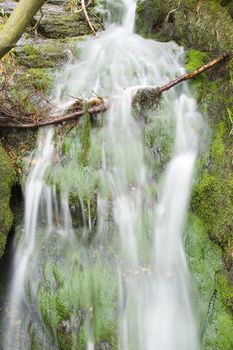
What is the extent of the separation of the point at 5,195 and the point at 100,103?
167 cm

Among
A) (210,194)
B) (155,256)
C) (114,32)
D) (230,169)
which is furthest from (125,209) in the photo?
(114,32)

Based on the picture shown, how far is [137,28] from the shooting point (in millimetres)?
7016

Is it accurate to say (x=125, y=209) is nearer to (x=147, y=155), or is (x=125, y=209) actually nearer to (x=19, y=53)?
(x=147, y=155)

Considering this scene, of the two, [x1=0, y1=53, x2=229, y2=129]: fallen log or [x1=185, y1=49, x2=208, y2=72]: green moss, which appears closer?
[x1=0, y1=53, x2=229, y2=129]: fallen log

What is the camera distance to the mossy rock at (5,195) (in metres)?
3.77

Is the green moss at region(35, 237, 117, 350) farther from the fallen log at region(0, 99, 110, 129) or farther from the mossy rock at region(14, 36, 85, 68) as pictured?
the mossy rock at region(14, 36, 85, 68)

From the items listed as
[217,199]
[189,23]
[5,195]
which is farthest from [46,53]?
[217,199]

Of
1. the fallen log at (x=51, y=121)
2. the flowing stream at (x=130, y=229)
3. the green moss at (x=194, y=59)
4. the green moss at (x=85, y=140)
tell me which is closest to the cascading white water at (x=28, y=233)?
the flowing stream at (x=130, y=229)

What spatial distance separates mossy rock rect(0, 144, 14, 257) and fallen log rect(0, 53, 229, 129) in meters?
0.50

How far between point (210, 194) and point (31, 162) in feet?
6.82

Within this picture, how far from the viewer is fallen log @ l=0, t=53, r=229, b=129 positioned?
4520mm

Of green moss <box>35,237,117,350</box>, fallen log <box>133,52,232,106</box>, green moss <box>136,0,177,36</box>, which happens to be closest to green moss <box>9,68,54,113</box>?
fallen log <box>133,52,232,106</box>

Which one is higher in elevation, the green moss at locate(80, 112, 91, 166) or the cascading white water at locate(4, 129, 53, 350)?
the green moss at locate(80, 112, 91, 166)

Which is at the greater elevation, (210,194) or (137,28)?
(137,28)
